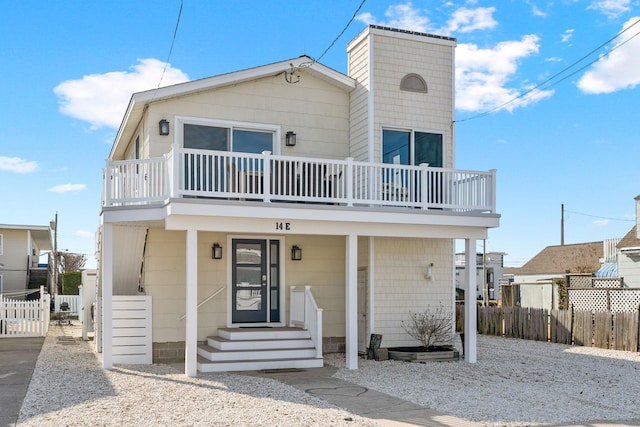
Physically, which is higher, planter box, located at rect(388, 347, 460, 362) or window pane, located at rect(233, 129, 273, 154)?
window pane, located at rect(233, 129, 273, 154)

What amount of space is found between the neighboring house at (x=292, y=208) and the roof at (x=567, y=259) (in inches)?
933

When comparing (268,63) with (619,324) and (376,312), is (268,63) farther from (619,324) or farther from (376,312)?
(619,324)

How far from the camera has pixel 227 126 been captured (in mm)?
14383

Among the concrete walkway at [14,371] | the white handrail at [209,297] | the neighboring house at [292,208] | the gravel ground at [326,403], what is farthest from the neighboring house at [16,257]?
the white handrail at [209,297]

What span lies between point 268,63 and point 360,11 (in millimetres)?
2788

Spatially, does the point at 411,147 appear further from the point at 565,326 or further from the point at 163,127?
the point at 565,326

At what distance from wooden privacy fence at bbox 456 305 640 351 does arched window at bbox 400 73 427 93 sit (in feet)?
24.9

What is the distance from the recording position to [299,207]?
12430 millimetres

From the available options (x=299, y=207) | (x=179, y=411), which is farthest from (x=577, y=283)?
(x=179, y=411)

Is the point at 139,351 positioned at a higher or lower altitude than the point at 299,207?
lower

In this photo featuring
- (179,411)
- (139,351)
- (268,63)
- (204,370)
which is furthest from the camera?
(268,63)

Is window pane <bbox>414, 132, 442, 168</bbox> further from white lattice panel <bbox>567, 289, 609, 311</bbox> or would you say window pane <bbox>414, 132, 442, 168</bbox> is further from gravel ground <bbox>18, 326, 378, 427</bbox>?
white lattice panel <bbox>567, 289, 609, 311</bbox>

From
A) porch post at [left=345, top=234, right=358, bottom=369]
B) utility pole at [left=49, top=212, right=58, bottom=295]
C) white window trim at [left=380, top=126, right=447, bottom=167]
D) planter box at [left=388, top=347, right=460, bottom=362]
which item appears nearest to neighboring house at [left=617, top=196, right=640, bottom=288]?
white window trim at [left=380, top=126, right=447, bottom=167]

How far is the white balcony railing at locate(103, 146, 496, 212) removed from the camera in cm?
1203
